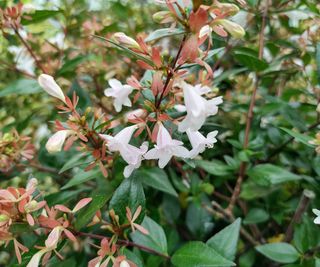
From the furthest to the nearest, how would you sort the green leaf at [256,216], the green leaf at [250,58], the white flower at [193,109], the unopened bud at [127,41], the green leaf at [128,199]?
the green leaf at [256,216]
the green leaf at [250,58]
the green leaf at [128,199]
the unopened bud at [127,41]
the white flower at [193,109]

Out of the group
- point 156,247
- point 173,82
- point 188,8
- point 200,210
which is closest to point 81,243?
point 200,210

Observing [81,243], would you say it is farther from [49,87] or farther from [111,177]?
[49,87]

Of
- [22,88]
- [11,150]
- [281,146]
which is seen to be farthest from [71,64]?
[281,146]

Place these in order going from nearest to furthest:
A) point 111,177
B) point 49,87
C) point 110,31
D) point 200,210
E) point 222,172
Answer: point 49,87 < point 111,177 < point 222,172 < point 200,210 < point 110,31

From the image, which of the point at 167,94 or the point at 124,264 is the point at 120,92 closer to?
the point at 167,94

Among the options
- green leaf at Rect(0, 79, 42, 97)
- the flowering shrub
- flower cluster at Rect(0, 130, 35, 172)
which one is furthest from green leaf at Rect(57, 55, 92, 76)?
flower cluster at Rect(0, 130, 35, 172)

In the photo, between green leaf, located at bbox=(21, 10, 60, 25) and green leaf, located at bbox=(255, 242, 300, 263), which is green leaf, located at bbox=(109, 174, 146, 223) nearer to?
green leaf, located at bbox=(255, 242, 300, 263)

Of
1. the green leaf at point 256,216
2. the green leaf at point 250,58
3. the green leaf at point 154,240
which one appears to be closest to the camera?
the green leaf at point 154,240

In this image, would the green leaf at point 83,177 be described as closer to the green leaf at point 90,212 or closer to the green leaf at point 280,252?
the green leaf at point 90,212

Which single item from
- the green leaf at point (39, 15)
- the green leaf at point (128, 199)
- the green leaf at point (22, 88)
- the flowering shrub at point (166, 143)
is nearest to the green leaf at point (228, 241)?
the flowering shrub at point (166, 143)
